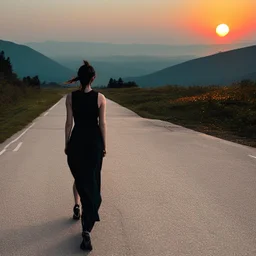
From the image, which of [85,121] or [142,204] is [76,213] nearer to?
[142,204]

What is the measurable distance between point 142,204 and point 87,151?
186cm

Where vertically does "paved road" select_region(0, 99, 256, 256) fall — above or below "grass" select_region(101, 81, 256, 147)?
above

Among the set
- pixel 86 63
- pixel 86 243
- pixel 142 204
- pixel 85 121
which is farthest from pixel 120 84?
pixel 86 243

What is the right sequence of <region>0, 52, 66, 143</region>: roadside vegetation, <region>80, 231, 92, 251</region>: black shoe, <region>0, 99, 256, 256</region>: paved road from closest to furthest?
<region>80, 231, 92, 251</region>: black shoe < <region>0, 99, 256, 256</region>: paved road < <region>0, 52, 66, 143</region>: roadside vegetation

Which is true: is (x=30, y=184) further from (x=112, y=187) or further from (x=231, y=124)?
(x=231, y=124)

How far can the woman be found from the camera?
5027 millimetres

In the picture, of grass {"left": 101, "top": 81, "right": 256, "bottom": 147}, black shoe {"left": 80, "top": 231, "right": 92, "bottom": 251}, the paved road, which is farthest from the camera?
grass {"left": 101, "top": 81, "right": 256, "bottom": 147}

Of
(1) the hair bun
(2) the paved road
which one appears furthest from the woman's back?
(2) the paved road

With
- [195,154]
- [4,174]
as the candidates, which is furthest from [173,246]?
[195,154]

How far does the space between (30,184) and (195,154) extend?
5095 mm

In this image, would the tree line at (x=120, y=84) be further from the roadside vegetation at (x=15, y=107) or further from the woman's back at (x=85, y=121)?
the woman's back at (x=85, y=121)

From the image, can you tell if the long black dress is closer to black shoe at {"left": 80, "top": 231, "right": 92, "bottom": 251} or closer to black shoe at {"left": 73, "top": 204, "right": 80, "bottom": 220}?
black shoe at {"left": 80, "top": 231, "right": 92, "bottom": 251}

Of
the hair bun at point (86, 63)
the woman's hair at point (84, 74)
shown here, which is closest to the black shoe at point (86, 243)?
the woman's hair at point (84, 74)

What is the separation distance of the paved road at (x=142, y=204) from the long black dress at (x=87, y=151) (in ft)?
1.44
